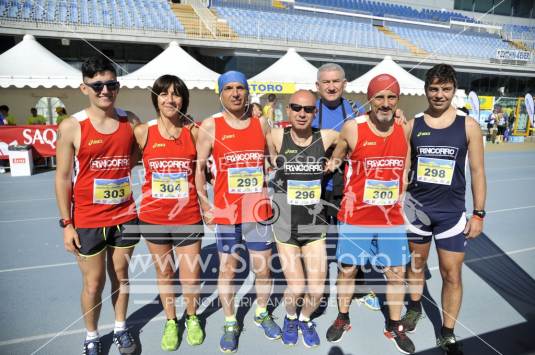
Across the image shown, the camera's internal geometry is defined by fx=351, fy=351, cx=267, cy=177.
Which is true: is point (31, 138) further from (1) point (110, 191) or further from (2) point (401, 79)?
(2) point (401, 79)

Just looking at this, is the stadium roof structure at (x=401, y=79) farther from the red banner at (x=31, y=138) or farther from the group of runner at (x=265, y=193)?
the group of runner at (x=265, y=193)

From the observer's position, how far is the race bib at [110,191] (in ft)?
7.84

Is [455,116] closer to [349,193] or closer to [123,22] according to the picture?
[349,193]

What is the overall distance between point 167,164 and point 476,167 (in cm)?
220

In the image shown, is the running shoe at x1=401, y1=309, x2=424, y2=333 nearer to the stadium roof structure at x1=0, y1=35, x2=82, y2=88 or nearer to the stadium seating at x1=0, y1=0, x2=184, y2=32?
the stadium roof structure at x1=0, y1=35, x2=82, y2=88

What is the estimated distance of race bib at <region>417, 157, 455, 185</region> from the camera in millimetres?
2490

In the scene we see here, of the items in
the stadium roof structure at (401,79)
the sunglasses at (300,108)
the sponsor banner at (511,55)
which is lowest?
the sunglasses at (300,108)

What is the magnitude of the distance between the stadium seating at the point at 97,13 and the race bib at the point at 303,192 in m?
16.1

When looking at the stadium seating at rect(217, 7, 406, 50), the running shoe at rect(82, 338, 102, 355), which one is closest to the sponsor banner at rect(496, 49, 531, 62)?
the stadium seating at rect(217, 7, 406, 50)

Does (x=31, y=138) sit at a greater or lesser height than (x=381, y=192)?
greater

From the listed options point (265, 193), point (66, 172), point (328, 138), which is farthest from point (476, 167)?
point (66, 172)

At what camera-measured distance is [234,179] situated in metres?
2.57

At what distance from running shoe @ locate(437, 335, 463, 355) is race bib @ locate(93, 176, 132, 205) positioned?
258 cm

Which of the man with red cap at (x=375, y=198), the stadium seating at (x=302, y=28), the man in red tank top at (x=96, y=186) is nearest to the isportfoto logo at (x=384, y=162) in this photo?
the man with red cap at (x=375, y=198)
